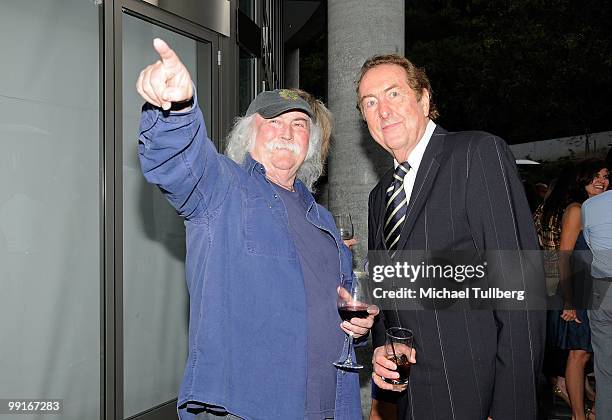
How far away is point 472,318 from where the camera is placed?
220 cm

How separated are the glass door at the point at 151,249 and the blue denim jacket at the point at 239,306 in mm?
1873

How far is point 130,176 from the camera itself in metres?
4.12

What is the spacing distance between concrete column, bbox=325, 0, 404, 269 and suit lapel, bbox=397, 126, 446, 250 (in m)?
2.46

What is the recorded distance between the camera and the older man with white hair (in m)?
1.96

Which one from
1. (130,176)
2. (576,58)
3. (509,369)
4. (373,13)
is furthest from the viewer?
(576,58)

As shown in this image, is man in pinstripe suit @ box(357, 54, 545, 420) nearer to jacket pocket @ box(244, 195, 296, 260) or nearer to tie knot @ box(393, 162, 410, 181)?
tie knot @ box(393, 162, 410, 181)

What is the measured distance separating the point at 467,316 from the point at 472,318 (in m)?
0.02

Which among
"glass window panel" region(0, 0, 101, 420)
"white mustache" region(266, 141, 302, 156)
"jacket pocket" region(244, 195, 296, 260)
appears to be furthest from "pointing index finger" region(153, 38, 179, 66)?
"glass window panel" region(0, 0, 101, 420)

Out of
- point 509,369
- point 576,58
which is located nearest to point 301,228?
point 509,369

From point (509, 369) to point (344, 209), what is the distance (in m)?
3.04

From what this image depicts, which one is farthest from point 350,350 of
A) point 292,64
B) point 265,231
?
point 292,64

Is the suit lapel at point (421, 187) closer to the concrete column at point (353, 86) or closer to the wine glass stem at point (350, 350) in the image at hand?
the wine glass stem at point (350, 350)

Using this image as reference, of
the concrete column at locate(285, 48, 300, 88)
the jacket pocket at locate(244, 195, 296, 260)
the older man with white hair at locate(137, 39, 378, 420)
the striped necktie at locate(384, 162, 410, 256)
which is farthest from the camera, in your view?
the concrete column at locate(285, 48, 300, 88)

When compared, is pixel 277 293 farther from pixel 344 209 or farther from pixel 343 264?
pixel 344 209
